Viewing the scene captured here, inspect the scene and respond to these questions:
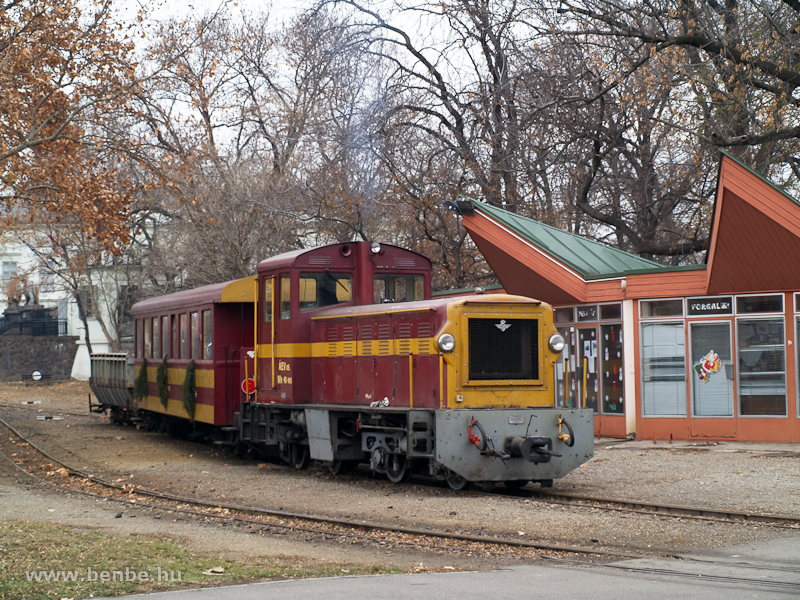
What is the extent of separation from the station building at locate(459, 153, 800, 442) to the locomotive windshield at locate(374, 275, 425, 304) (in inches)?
131

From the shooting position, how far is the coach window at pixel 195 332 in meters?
16.4

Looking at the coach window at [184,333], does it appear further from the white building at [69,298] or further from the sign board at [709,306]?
the white building at [69,298]

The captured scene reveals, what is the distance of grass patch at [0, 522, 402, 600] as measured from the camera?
627cm

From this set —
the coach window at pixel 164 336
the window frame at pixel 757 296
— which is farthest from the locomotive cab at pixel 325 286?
the window frame at pixel 757 296

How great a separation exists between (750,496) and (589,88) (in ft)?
53.8

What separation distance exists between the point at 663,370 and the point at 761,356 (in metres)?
1.92

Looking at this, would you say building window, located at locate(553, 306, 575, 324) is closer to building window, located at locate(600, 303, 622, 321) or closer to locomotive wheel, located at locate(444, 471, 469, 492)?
building window, located at locate(600, 303, 622, 321)

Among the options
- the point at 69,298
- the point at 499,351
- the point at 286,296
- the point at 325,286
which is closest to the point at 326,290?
the point at 325,286

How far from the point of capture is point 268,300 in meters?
13.9

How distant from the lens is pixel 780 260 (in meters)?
15.1

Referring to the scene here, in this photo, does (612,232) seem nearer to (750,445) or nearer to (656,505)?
(750,445)

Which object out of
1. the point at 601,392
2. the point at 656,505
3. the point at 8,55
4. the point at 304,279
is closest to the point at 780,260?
the point at 601,392

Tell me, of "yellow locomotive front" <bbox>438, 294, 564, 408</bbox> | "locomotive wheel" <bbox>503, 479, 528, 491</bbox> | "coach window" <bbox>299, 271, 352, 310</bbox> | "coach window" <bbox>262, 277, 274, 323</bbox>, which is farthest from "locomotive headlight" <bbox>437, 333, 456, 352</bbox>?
"coach window" <bbox>262, 277, 274, 323</bbox>

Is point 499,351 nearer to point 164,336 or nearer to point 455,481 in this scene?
point 455,481
